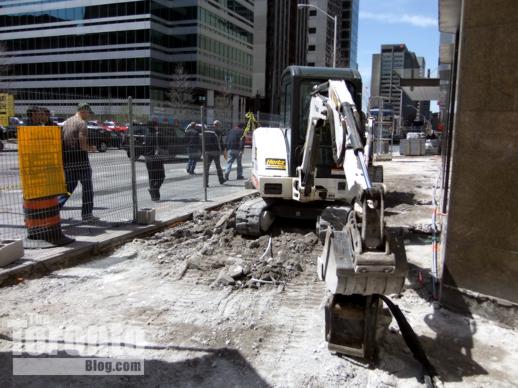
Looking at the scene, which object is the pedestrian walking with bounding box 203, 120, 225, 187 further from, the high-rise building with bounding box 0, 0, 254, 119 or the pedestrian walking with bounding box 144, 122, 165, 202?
the high-rise building with bounding box 0, 0, 254, 119

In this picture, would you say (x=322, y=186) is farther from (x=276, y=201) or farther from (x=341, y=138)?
(x=341, y=138)

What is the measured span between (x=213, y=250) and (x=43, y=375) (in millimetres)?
3420

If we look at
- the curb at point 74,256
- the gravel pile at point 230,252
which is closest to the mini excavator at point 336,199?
the gravel pile at point 230,252

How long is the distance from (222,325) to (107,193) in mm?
4574

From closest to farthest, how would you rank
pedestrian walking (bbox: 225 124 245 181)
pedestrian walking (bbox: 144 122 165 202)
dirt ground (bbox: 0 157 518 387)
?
dirt ground (bbox: 0 157 518 387) < pedestrian walking (bbox: 144 122 165 202) < pedestrian walking (bbox: 225 124 245 181)

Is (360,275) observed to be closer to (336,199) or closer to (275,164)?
(336,199)

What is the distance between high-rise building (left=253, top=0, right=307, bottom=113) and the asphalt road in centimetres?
6542

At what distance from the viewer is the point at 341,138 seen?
470cm

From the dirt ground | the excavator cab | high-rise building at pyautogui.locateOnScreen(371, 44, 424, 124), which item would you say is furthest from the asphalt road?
high-rise building at pyautogui.locateOnScreen(371, 44, 424, 124)

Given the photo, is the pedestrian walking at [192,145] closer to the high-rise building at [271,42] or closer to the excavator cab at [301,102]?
the excavator cab at [301,102]

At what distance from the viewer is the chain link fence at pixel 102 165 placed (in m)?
6.26

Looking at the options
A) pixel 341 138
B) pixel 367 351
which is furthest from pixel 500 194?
pixel 367 351

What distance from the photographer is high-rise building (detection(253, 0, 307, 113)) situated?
7862cm

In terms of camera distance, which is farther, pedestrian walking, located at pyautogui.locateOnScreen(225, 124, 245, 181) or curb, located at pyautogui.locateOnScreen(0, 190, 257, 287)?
pedestrian walking, located at pyautogui.locateOnScreen(225, 124, 245, 181)
